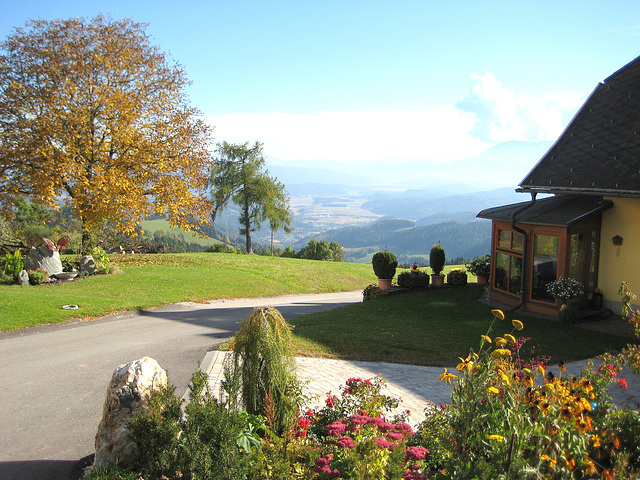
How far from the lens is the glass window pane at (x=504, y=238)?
13.9 metres

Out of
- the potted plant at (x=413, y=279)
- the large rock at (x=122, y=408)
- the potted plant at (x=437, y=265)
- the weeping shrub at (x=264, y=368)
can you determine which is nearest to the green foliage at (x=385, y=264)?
the potted plant at (x=413, y=279)

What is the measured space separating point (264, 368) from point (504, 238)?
11.5 metres

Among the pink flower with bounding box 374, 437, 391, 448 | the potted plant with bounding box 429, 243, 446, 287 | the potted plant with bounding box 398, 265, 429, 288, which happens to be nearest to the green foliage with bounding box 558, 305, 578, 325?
the potted plant with bounding box 398, 265, 429, 288

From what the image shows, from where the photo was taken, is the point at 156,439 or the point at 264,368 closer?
the point at 156,439

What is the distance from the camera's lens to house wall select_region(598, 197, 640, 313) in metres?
11.3

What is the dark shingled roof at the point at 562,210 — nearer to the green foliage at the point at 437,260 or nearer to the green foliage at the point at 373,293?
the green foliage at the point at 437,260

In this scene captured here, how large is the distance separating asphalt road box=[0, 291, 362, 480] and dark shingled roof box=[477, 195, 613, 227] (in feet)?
25.7

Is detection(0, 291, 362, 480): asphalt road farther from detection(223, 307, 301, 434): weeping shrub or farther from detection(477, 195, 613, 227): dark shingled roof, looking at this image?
detection(477, 195, 613, 227): dark shingled roof

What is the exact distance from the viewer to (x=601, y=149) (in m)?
12.6

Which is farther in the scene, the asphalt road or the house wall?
the house wall

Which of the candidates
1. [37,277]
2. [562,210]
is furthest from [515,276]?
[37,277]

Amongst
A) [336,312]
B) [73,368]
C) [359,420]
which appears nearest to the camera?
[359,420]

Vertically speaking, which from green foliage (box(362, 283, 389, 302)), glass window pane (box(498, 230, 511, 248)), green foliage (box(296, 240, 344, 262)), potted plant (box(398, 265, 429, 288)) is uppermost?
glass window pane (box(498, 230, 511, 248))

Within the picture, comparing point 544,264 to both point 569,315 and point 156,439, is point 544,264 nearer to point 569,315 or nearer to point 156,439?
point 569,315
